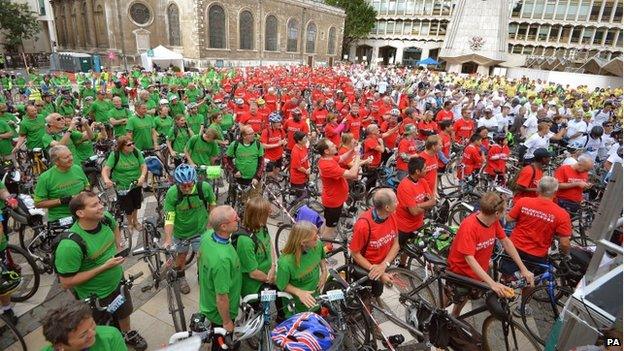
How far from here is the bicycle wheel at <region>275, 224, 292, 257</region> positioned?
6.25 meters

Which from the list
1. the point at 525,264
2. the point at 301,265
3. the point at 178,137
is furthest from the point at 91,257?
the point at 525,264

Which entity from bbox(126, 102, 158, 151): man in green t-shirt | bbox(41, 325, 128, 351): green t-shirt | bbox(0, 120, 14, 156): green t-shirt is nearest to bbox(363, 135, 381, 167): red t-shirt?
bbox(126, 102, 158, 151): man in green t-shirt

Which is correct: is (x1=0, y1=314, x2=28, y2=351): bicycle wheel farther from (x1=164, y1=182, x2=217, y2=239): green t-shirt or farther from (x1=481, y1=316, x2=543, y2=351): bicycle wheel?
(x1=481, y1=316, x2=543, y2=351): bicycle wheel

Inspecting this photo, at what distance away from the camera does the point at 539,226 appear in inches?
183

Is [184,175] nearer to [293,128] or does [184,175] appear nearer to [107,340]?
[107,340]

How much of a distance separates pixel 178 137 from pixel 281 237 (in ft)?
12.7

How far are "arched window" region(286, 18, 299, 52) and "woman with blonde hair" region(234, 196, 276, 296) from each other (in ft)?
168

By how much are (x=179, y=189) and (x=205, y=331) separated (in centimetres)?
213

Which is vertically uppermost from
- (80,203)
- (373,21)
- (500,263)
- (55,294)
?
(373,21)

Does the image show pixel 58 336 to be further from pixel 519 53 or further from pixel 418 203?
pixel 519 53

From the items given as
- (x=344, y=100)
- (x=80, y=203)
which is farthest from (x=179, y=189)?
(x=344, y=100)

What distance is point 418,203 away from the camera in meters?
5.27

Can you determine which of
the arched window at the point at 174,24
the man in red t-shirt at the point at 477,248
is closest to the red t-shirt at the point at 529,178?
the man in red t-shirt at the point at 477,248

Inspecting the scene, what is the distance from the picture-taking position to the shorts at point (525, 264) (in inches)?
190
